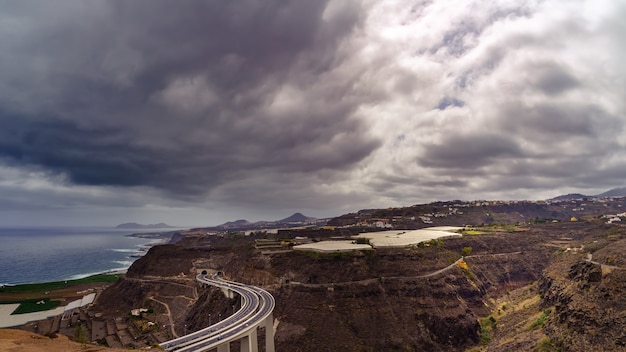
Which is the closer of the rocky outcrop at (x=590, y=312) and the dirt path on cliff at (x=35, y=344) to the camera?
the dirt path on cliff at (x=35, y=344)

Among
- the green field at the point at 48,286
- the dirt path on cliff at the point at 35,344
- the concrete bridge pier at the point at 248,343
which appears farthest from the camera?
the green field at the point at 48,286

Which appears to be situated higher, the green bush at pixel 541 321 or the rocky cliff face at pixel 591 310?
the rocky cliff face at pixel 591 310

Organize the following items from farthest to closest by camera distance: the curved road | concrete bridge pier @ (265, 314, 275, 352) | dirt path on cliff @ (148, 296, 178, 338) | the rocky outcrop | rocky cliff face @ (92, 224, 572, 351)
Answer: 1. dirt path on cliff @ (148, 296, 178, 338)
2. rocky cliff face @ (92, 224, 572, 351)
3. concrete bridge pier @ (265, 314, 275, 352)
4. the curved road
5. the rocky outcrop

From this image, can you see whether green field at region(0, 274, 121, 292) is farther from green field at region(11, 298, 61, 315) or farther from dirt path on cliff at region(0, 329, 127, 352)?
dirt path on cliff at region(0, 329, 127, 352)

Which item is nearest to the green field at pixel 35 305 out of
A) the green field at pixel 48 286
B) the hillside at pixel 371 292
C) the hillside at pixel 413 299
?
the hillside at pixel 371 292

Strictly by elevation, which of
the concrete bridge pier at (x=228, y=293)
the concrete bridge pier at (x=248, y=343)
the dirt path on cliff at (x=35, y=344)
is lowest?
the concrete bridge pier at (x=248, y=343)

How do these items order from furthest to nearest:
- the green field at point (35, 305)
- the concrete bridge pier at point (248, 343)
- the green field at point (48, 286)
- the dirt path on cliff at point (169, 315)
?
the green field at point (48, 286), the green field at point (35, 305), the dirt path on cliff at point (169, 315), the concrete bridge pier at point (248, 343)

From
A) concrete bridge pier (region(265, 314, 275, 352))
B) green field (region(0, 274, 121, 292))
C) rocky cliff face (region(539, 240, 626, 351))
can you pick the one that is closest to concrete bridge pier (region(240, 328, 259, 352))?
concrete bridge pier (region(265, 314, 275, 352))

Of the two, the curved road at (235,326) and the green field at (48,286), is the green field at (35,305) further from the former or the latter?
the curved road at (235,326)

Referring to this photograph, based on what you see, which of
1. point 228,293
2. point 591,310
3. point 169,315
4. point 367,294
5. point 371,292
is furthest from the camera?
point 169,315

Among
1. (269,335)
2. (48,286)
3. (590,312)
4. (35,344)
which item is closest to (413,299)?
(269,335)

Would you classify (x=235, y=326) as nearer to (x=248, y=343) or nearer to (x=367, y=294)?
(x=248, y=343)
